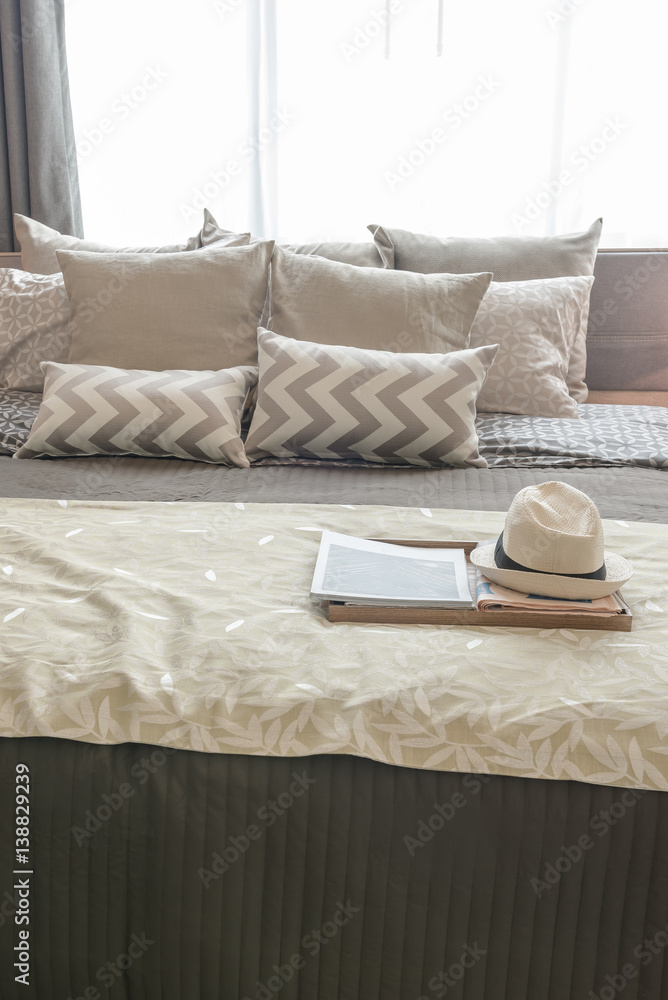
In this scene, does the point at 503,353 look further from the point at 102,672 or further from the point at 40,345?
the point at 102,672

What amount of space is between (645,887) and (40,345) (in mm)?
1911

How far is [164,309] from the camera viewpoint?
1993mm

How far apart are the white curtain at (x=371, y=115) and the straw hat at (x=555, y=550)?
1.93 m

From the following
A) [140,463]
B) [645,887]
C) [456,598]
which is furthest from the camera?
[140,463]

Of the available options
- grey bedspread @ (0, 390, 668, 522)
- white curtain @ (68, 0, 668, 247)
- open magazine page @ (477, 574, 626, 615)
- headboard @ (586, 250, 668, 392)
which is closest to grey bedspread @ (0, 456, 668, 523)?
grey bedspread @ (0, 390, 668, 522)

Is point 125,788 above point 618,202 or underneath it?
underneath

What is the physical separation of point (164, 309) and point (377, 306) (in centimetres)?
53

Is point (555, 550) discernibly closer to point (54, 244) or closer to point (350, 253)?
point (350, 253)

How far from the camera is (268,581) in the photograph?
1.16 meters

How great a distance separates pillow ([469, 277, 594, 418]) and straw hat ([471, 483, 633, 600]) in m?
0.99

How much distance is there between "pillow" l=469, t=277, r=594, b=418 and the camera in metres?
2.06

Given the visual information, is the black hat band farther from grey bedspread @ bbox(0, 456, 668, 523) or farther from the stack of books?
grey bedspread @ bbox(0, 456, 668, 523)

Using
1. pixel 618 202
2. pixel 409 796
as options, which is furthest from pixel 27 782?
pixel 618 202

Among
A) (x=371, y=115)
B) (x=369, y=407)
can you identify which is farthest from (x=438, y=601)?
(x=371, y=115)
